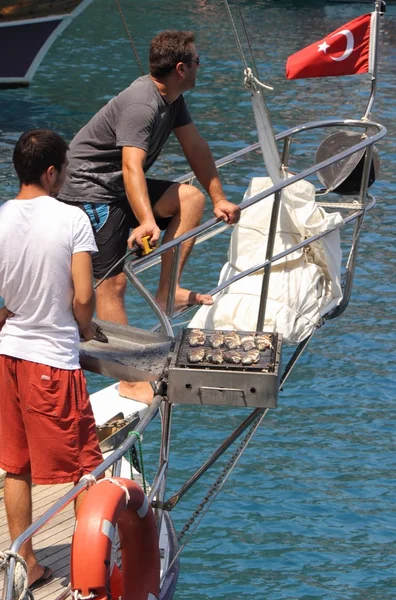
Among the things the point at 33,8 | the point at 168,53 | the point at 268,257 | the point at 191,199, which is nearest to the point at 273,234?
the point at 268,257

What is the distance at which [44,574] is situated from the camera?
13.6ft

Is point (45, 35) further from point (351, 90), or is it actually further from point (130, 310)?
point (130, 310)

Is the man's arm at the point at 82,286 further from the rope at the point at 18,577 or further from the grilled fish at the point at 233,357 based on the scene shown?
the rope at the point at 18,577

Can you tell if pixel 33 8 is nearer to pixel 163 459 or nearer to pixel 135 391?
pixel 135 391

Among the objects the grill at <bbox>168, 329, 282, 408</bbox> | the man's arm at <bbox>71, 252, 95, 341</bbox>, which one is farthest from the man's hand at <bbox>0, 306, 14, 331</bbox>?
the grill at <bbox>168, 329, 282, 408</bbox>

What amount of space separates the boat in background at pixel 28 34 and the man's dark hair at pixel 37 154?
13.6 metres

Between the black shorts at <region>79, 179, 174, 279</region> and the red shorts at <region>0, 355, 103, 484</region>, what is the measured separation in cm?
148

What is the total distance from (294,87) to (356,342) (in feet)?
32.4

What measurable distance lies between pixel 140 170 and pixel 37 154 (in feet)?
4.34

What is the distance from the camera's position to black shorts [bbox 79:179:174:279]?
526 centimetres

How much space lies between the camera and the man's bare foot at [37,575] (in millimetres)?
4059

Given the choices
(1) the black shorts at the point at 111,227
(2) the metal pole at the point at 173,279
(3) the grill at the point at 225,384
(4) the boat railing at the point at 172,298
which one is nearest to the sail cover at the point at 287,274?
(4) the boat railing at the point at 172,298

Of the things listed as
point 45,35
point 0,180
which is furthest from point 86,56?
point 0,180

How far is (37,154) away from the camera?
3631mm
